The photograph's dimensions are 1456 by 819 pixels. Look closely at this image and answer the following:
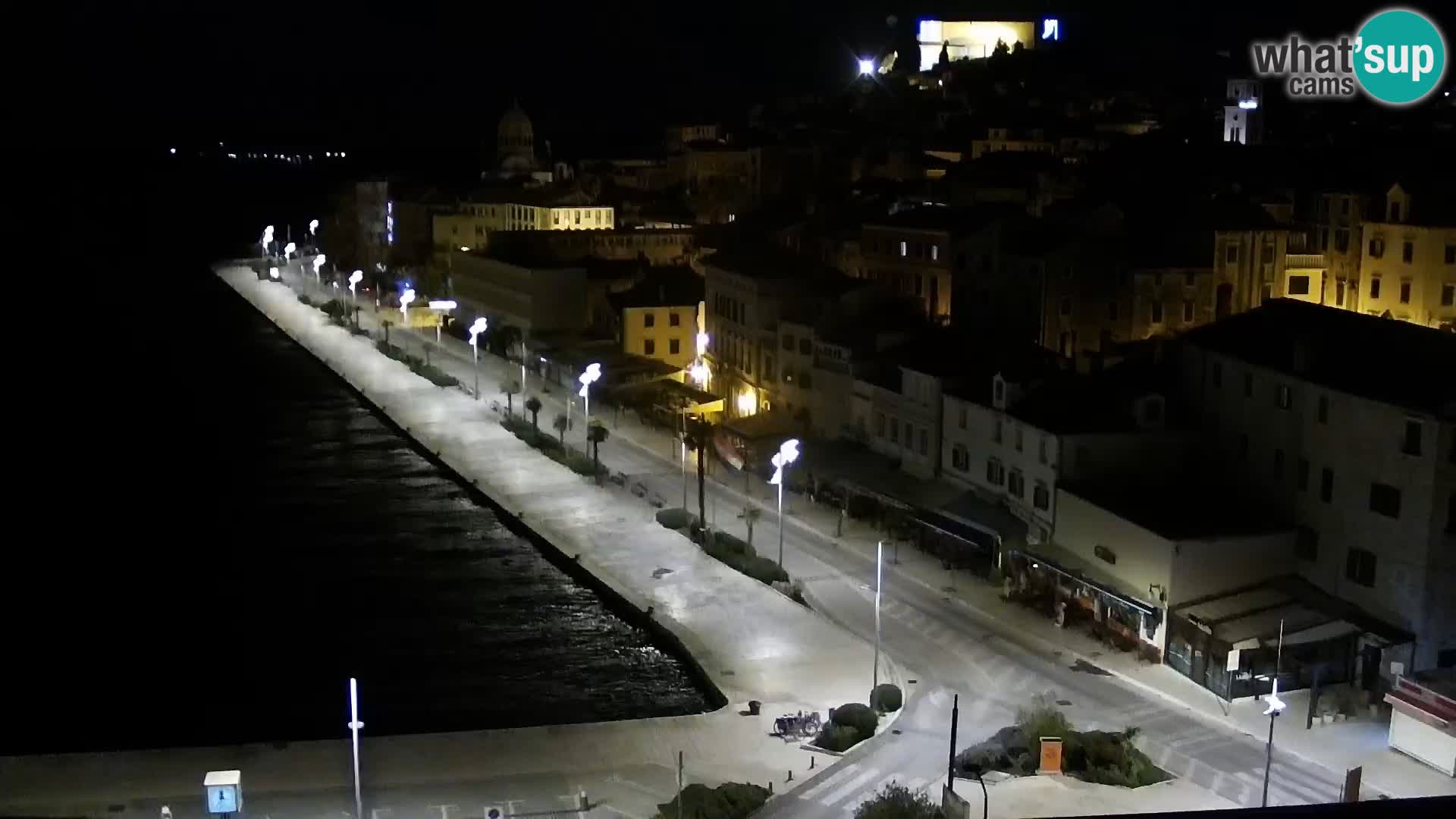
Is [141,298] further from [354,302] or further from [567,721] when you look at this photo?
[567,721]

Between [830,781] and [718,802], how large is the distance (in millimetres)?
1667

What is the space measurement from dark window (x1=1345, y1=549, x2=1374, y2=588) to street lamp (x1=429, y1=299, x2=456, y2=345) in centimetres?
4265

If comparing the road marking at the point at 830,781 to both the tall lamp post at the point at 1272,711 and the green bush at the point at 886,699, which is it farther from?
the tall lamp post at the point at 1272,711

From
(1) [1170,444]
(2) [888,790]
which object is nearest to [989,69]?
(1) [1170,444]

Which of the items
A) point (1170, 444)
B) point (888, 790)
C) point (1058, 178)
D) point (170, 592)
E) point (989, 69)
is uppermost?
point (989, 69)

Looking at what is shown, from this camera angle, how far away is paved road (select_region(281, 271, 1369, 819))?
17.3 metres

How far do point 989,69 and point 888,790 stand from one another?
72.0 m

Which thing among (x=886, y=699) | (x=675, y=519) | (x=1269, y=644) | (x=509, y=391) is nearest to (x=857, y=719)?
(x=886, y=699)

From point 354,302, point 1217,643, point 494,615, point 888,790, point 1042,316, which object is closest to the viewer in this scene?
point 888,790

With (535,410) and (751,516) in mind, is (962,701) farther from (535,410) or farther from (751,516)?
(535,410)

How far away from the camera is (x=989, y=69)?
272 feet

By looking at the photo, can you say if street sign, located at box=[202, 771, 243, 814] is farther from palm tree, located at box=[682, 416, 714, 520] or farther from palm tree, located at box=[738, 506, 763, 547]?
palm tree, located at box=[682, 416, 714, 520]

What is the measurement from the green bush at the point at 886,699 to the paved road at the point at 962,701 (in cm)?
20

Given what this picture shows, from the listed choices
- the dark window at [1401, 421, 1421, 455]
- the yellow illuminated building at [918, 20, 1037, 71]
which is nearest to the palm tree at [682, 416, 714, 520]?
the dark window at [1401, 421, 1421, 455]
